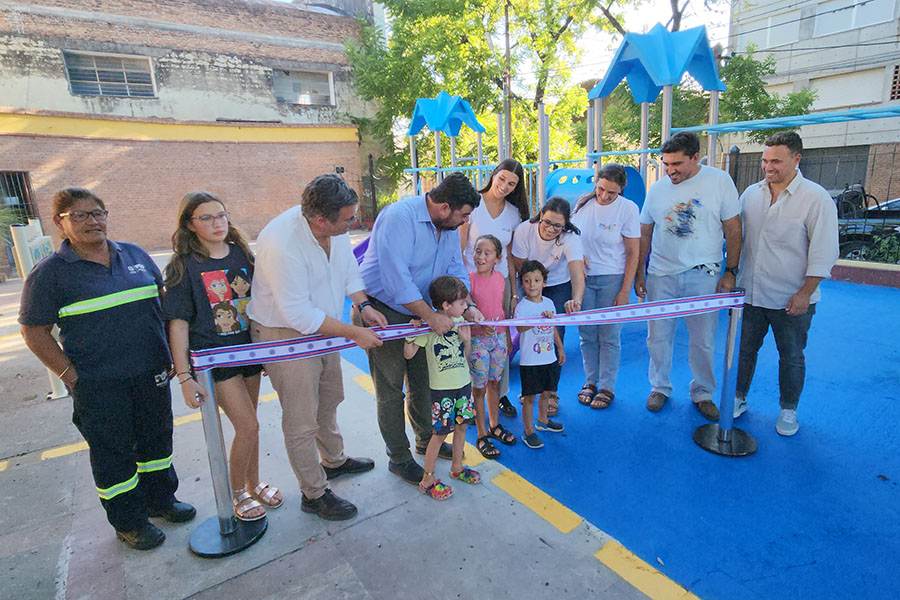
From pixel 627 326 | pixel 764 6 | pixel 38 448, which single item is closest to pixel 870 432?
pixel 627 326

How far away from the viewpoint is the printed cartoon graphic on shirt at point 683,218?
3.57 m

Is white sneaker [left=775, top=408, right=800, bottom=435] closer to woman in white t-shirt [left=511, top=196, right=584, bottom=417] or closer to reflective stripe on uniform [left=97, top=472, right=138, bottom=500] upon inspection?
woman in white t-shirt [left=511, top=196, right=584, bottom=417]

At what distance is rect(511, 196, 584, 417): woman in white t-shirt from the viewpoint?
3.53 meters

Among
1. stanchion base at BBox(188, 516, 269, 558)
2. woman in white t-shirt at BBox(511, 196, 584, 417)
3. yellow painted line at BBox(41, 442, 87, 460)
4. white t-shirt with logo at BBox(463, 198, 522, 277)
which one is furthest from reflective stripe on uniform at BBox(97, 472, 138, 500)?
woman in white t-shirt at BBox(511, 196, 584, 417)

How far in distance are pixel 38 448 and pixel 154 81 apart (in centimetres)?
1632

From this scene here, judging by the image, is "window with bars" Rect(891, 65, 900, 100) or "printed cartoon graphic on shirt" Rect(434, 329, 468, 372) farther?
"window with bars" Rect(891, 65, 900, 100)

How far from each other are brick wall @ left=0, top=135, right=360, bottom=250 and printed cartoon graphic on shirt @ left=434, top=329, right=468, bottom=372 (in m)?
16.3

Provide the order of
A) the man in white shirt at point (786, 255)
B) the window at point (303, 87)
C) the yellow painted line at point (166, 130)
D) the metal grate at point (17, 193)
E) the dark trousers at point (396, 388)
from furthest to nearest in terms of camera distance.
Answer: the window at point (303, 87) → the yellow painted line at point (166, 130) → the metal grate at point (17, 193) → the man in white shirt at point (786, 255) → the dark trousers at point (396, 388)

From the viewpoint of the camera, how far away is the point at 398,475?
10.6 feet

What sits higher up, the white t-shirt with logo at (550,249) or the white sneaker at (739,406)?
the white t-shirt with logo at (550,249)

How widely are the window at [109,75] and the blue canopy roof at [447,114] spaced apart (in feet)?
39.4

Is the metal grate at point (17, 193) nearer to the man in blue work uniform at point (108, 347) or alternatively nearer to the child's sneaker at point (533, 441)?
the man in blue work uniform at point (108, 347)

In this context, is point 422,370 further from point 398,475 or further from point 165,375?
point 165,375

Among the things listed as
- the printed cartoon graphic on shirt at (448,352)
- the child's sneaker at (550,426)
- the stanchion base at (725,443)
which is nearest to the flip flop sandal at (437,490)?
the printed cartoon graphic on shirt at (448,352)
